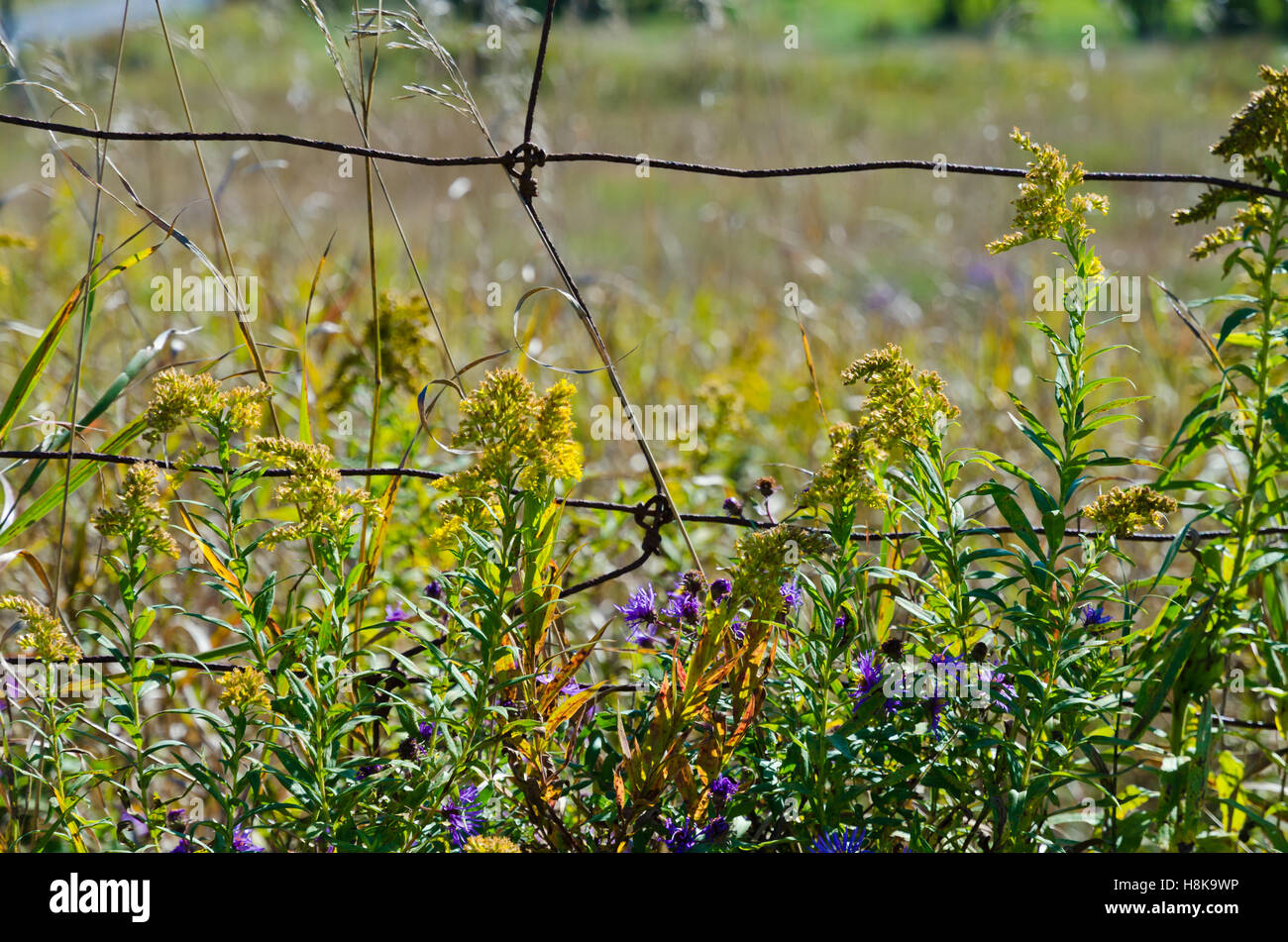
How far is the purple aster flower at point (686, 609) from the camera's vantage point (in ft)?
5.09

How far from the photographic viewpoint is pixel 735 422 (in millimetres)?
2506

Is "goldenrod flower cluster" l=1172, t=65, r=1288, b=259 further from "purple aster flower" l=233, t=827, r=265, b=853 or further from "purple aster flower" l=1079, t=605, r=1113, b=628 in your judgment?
"purple aster flower" l=233, t=827, r=265, b=853

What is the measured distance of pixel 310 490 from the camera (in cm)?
137

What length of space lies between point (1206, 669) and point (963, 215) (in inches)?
369

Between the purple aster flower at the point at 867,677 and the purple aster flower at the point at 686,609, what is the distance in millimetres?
232

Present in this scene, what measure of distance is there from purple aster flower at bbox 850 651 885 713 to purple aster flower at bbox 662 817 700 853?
263mm

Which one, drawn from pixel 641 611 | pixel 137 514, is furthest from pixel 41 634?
pixel 641 611

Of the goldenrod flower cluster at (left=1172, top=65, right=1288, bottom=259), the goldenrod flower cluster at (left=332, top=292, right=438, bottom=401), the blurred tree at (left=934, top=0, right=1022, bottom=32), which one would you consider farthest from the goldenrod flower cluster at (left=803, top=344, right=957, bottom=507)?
the blurred tree at (left=934, top=0, right=1022, bottom=32)

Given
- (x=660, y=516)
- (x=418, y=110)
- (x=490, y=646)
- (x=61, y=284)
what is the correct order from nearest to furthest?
(x=490, y=646) → (x=660, y=516) → (x=61, y=284) → (x=418, y=110)

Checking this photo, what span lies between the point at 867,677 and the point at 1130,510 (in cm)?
41

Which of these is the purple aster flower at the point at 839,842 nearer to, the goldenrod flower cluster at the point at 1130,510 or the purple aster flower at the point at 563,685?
the purple aster flower at the point at 563,685
